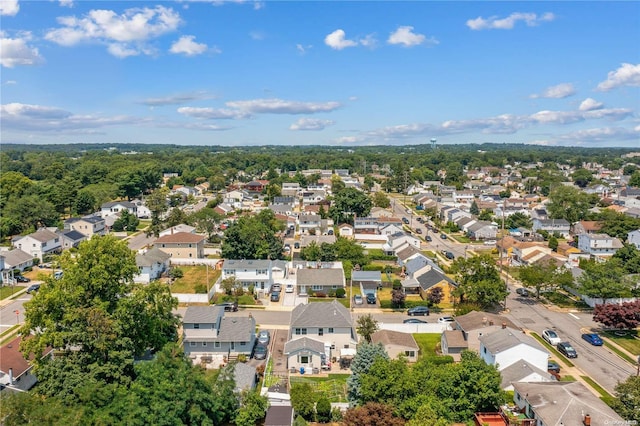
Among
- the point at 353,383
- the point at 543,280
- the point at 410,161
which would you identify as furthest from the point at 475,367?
the point at 410,161

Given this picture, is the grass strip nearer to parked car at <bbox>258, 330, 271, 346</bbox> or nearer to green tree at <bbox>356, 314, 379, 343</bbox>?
green tree at <bbox>356, 314, 379, 343</bbox>

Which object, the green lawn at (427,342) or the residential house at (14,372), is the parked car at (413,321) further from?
the residential house at (14,372)

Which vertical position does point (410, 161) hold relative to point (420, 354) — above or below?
above

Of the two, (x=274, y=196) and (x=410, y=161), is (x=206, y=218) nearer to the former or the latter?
(x=274, y=196)

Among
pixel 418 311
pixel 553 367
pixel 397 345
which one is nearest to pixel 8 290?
pixel 397 345

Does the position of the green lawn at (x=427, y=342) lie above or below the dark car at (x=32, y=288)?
below

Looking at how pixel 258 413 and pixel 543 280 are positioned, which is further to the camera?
pixel 543 280

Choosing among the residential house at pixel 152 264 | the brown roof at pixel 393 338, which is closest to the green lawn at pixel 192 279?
the residential house at pixel 152 264
